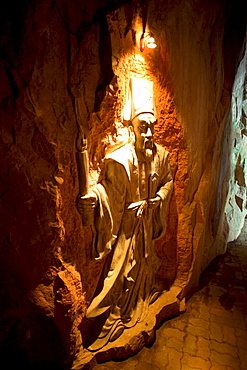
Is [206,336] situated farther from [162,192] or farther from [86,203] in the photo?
[86,203]

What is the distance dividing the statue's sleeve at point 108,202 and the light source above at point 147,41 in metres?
1.33

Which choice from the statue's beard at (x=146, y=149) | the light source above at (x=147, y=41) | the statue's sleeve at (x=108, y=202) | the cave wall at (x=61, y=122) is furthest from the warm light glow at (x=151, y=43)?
the statue's sleeve at (x=108, y=202)

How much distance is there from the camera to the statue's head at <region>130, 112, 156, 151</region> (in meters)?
2.59

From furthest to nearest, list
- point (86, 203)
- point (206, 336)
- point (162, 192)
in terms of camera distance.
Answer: point (206, 336) → point (162, 192) → point (86, 203)

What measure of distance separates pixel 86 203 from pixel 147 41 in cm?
190

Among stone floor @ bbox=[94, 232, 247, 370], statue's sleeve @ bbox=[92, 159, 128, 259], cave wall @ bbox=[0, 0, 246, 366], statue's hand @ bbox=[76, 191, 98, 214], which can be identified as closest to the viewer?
cave wall @ bbox=[0, 0, 246, 366]

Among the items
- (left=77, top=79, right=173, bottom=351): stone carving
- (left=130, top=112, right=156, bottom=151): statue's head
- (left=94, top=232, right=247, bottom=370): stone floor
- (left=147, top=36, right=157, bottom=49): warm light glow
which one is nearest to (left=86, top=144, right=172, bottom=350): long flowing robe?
(left=77, top=79, right=173, bottom=351): stone carving

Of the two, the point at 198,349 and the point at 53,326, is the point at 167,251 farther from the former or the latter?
the point at 53,326

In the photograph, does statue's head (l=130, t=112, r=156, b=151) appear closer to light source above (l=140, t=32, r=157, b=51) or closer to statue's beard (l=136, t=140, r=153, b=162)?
statue's beard (l=136, t=140, r=153, b=162)

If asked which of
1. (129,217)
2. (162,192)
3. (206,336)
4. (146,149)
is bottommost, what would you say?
(206,336)

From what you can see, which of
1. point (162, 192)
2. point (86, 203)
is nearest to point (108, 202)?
point (86, 203)

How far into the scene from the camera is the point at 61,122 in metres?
2.04

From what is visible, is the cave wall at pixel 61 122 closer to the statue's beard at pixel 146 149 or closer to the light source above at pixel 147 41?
the light source above at pixel 147 41

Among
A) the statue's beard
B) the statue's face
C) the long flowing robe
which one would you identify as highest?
the statue's face
